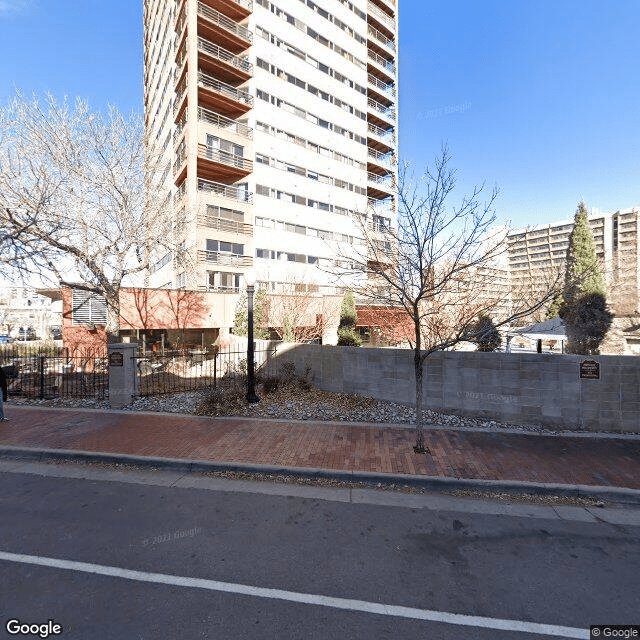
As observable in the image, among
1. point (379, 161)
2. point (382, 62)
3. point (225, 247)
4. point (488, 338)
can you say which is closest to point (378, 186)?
point (379, 161)

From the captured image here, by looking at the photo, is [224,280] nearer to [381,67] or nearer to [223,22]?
[223,22]

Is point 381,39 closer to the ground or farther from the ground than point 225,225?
farther from the ground

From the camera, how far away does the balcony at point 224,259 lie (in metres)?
24.4

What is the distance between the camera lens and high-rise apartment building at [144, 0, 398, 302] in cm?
2516

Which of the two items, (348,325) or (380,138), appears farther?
(380,138)

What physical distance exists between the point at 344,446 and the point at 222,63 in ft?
100

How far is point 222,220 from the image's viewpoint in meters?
25.7

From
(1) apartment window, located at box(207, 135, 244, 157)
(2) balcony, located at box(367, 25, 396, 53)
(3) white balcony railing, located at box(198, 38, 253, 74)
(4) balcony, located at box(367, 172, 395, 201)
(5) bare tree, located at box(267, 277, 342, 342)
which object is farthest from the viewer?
(2) balcony, located at box(367, 25, 396, 53)

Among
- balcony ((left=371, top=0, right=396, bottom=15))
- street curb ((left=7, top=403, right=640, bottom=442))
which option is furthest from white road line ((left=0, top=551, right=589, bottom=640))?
balcony ((left=371, top=0, right=396, bottom=15))

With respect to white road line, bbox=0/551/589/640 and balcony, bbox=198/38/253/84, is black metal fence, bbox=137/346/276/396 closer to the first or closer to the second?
white road line, bbox=0/551/589/640

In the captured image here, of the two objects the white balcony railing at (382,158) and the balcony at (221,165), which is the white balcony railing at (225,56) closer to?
the balcony at (221,165)

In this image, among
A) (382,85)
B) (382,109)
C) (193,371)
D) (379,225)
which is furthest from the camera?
(382,109)

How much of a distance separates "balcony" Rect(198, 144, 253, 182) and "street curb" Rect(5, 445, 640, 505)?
2358 cm

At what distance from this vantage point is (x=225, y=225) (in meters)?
25.9
